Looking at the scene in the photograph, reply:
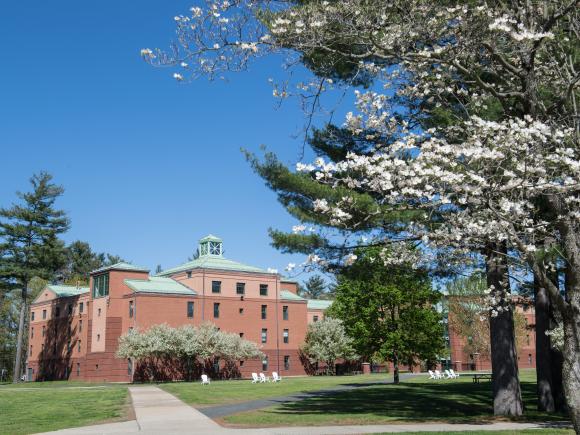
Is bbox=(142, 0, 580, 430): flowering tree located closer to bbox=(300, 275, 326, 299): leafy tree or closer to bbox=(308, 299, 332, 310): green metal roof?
bbox=(308, 299, 332, 310): green metal roof

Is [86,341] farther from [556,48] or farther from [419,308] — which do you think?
[556,48]

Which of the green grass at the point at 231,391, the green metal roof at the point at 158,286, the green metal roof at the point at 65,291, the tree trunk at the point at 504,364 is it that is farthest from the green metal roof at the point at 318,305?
the tree trunk at the point at 504,364

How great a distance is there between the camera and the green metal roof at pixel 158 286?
56338 millimetres

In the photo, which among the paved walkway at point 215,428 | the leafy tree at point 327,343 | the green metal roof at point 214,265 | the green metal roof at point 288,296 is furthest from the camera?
the green metal roof at point 288,296

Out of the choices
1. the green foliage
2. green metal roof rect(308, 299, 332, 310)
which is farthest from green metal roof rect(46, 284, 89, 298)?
the green foliage

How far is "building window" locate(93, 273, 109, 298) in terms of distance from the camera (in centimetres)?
5747

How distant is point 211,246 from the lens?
66.6 meters

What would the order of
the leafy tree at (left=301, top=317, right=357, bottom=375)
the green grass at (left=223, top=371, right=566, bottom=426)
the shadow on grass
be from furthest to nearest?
1. the leafy tree at (left=301, top=317, right=357, bottom=375)
2. the shadow on grass
3. the green grass at (left=223, top=371, right=566, bottom=426)

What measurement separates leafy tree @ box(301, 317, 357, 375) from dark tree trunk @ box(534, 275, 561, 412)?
1698 inches

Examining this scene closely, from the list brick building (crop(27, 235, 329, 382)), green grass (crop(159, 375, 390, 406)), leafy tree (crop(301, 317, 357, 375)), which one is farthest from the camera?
leafy tree (crop(301, 317, 357, 375))

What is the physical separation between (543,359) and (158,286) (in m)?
44.0

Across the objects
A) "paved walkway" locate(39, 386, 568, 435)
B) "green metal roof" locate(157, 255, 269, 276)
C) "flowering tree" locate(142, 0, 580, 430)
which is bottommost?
"paved walkway" locate(39, 386, 568, 435)

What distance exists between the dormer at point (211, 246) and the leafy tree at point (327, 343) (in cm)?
1346

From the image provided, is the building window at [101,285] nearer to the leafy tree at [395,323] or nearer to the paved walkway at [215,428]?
the leafy tree at [395,323]
